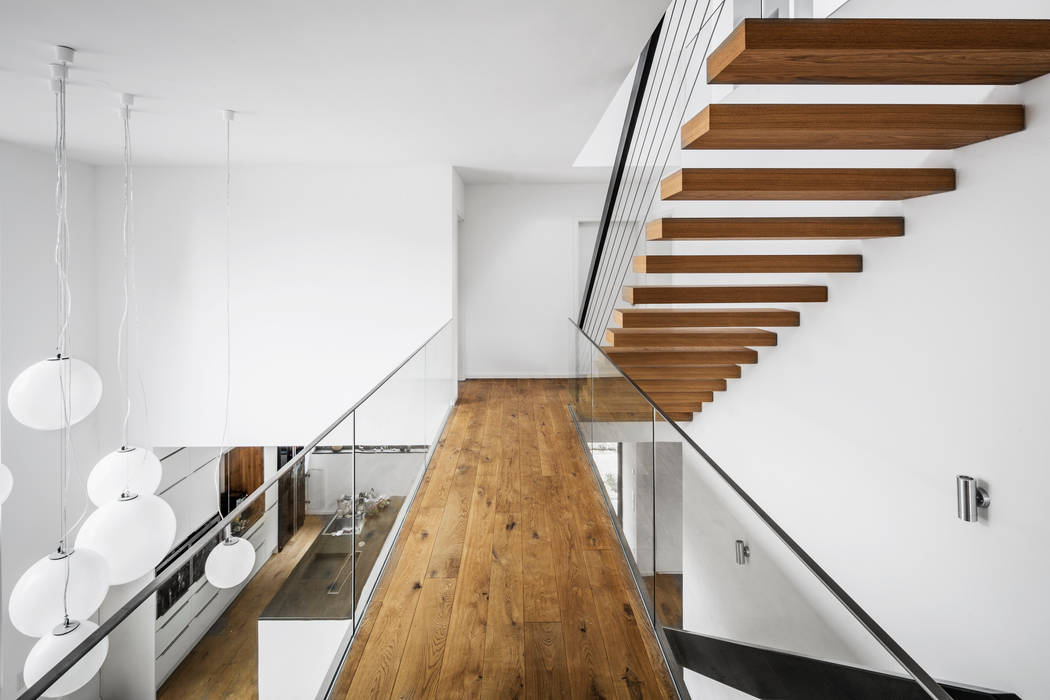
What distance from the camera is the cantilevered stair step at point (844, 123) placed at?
1.77 m

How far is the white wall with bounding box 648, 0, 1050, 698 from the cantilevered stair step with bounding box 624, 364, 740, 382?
2.00 ft

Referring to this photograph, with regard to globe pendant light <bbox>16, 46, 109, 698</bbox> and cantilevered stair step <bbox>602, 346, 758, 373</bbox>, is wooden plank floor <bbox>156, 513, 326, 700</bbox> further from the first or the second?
cantilevered stair step <bbox>602, 346, 758, 373</bbox>

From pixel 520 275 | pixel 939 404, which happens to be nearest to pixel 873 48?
pixel 939 404

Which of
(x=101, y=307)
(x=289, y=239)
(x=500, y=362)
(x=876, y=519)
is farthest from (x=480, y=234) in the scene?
(x=876, y=519)

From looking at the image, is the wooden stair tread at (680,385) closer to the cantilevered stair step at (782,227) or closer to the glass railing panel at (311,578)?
the cantilevered stair step at (782,227)

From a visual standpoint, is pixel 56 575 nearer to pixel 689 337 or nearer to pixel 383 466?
pixel 383 466

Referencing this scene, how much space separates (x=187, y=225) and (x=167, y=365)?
4.73ft

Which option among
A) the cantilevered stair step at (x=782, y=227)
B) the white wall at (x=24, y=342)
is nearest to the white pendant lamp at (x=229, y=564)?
the cantilevered stair step at (x=782, y=227)

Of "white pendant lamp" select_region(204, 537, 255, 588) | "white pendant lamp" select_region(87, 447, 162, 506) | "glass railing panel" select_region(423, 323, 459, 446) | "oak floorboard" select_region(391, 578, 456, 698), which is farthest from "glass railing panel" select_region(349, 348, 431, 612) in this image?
"white pendant lamp" select_region(87, 447, 162, 506)

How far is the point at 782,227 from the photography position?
95.9 inches

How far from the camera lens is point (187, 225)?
19.2 ft

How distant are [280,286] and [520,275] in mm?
2814

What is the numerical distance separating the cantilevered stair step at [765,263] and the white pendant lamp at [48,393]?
265 cm

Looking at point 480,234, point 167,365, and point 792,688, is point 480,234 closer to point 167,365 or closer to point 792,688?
point 167,365
